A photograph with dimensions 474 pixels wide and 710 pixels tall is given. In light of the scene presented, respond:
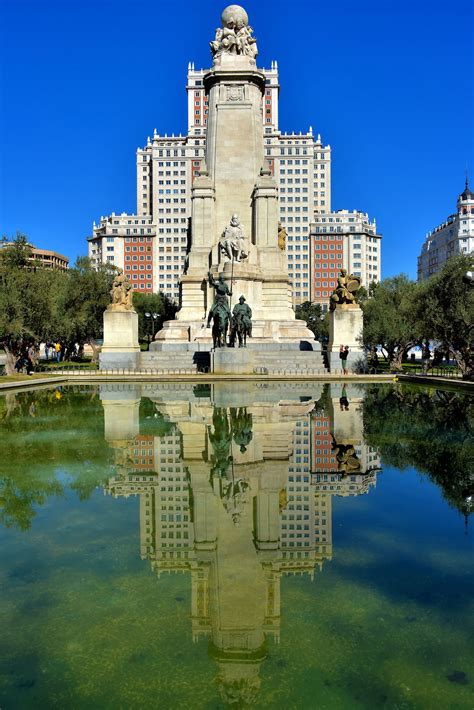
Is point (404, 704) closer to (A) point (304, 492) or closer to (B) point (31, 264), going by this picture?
(A) point (304, 492)

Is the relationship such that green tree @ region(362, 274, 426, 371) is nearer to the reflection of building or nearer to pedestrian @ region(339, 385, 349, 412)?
pedestrian @ region(339, 385, 349, 412)

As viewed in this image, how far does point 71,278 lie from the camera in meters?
59.9

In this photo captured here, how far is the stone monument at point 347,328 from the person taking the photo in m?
31.0

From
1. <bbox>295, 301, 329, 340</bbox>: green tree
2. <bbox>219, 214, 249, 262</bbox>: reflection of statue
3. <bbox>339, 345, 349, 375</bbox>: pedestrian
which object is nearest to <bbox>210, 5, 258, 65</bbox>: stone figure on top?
<bbox>219, 214, 249, 262</bbox>: reflection of statue

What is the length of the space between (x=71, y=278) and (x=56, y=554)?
5802 centimetres

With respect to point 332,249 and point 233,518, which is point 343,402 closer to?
point 233,518

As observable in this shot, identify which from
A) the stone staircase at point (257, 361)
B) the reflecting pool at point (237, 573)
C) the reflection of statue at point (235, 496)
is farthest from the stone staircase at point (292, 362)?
Answer: the reflection of statue at point (235, 496)

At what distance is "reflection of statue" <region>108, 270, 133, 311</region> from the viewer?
32250 mm

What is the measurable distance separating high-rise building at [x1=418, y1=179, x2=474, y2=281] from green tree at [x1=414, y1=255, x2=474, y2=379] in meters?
105

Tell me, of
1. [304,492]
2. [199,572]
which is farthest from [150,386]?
[199,572]

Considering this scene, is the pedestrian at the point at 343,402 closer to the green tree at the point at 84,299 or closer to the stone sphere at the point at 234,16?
the stone sphere at the point at 234,16

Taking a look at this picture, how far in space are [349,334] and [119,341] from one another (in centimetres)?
1306

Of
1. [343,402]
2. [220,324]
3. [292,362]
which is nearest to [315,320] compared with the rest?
[292,362]

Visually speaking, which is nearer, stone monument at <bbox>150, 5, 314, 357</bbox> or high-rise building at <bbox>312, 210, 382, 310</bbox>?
stone monument at <bbox>150, 5, 314, 357</bbox>
